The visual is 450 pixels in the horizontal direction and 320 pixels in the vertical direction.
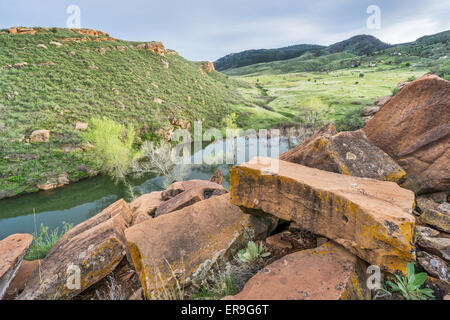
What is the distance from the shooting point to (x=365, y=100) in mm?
57906

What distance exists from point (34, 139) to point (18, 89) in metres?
16.3

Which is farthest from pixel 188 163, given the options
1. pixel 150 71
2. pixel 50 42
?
pixel 50 42

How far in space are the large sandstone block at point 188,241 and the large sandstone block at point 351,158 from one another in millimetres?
2450

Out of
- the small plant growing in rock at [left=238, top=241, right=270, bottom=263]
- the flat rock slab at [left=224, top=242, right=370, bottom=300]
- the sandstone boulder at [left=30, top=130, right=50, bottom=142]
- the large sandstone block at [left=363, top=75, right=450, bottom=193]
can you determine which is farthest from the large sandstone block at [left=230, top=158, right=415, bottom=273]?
the sandstone boulder at [left=30, top=130, right=50, bottom=142]

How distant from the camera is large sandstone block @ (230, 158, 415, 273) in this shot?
10.0ft

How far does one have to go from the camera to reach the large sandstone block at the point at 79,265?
4.82 m

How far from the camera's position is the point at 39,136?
100ft

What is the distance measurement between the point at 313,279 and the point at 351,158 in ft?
12.3

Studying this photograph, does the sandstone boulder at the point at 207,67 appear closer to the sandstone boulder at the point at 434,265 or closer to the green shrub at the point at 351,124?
the green shrub at the point at 351,124

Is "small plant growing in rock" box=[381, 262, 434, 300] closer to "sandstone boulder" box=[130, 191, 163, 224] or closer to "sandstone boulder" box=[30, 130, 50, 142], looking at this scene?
"sandstone boulder" box=[130, 191, 163, 224]

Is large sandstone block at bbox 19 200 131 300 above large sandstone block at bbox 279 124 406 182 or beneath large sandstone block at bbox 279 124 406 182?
beneath

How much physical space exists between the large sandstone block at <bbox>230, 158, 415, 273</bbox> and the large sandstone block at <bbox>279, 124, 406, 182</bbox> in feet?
2.25

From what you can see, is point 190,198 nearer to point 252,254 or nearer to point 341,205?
point 252,254
